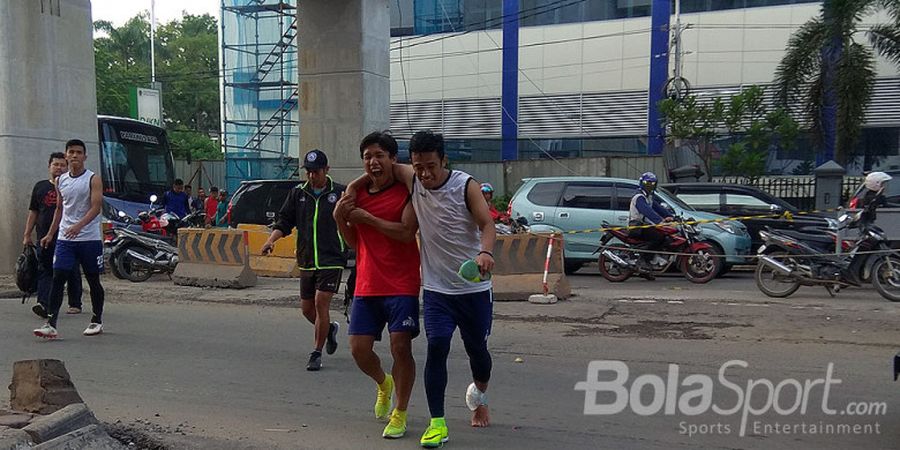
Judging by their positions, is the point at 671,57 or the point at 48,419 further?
the point at 671,57

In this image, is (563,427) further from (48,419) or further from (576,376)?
(48,419)

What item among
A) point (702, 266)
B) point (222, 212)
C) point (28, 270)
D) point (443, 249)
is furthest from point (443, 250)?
point (222, 212)

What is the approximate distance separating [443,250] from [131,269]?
31.3ft

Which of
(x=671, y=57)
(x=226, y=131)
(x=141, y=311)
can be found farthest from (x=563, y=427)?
(x=226, y=131)

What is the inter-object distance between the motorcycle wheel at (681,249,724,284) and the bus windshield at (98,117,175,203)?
12.8 metres

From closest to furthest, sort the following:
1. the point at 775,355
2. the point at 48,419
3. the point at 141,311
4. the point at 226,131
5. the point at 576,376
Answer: the point at 48,419
the point at 576,376
the point at 775,355
the point at 141,311
the point at 226,131

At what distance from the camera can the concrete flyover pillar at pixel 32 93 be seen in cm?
1247

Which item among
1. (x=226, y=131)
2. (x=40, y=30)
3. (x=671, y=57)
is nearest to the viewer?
(x=40, y=30)

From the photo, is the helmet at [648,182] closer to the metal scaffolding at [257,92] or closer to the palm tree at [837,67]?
the palm tree at [837,67]

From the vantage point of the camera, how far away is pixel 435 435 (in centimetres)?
448

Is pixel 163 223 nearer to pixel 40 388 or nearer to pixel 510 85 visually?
pixel 40 388

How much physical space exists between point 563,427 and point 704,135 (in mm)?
18032

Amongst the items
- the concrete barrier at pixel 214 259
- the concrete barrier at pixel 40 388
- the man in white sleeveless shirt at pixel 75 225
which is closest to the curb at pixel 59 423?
the concrete barrier at pixel 40 388

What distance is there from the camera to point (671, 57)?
88.8ft
